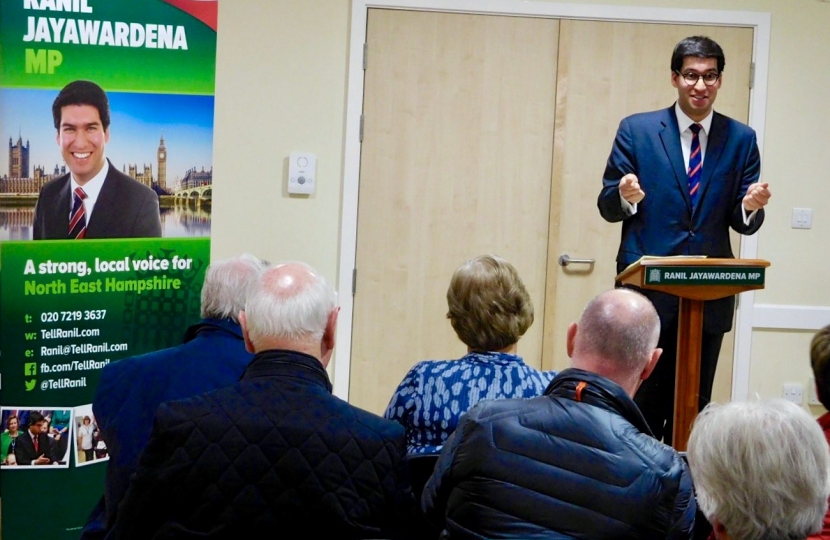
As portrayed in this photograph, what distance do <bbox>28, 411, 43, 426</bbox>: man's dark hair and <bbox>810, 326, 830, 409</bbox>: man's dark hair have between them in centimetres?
280

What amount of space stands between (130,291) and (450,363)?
1.93 metres

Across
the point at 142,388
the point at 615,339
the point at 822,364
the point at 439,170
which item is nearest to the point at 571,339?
the point at 615,339

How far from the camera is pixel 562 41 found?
16.0 ft

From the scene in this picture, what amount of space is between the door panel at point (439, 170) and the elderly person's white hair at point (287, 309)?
288cm

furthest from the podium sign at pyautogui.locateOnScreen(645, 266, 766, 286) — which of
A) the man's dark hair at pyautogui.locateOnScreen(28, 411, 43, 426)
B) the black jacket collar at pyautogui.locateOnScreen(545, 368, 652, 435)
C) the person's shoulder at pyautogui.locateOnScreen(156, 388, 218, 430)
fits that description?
the man's dark hair at pyautogui.locateOnScreen(28, 411, 43, 426)

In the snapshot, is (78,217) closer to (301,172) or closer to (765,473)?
(301,172)

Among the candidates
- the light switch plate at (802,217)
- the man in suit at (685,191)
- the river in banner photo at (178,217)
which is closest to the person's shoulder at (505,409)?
the man in suit at (685,191)

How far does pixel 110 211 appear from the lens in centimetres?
385

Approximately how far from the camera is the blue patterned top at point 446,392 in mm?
2289

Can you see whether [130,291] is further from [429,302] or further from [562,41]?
[562,41]

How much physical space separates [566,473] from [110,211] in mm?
2631

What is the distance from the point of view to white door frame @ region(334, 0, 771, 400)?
4.82m

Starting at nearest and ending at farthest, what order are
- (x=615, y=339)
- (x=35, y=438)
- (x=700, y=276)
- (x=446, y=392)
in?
(x=615, y=339) → (x=446, y=392) → (x=700, y=276) → (x=35, y=438)

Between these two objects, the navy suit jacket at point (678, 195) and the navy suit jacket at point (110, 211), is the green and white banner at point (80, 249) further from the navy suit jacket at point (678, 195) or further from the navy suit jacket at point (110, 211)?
the navy suit jacket at point (678, 195)
